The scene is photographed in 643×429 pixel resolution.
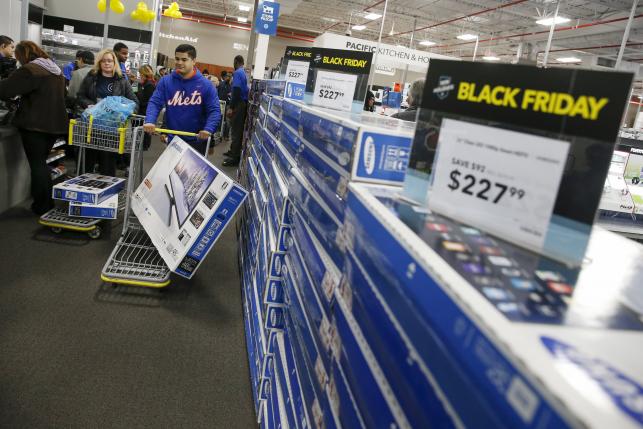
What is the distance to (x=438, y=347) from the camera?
0.61m

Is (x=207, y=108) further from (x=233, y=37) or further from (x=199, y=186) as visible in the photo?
(x=233, y=37)

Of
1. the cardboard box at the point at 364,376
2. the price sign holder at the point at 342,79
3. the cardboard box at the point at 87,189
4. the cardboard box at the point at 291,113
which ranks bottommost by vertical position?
the cardboard box at the point at 87,189

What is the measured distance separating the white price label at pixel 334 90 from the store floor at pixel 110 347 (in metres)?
1.59

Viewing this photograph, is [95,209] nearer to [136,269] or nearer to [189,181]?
[136,269]

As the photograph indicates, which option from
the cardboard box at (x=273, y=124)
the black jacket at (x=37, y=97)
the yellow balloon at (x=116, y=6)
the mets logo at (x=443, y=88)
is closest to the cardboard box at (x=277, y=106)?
the cardboard box at (x=273, y=124)

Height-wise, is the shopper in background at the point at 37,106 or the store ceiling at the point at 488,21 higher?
the store ceiling at the point at 488,21

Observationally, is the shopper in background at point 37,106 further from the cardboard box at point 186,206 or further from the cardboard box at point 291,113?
the cardboard box at point 291,113

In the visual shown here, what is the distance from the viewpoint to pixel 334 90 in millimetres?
2352

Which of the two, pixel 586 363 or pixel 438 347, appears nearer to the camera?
pixel 586 363

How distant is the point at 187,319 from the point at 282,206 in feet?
5.33

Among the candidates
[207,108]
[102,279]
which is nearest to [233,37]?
[207,108]

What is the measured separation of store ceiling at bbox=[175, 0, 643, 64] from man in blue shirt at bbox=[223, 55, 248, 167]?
198 inches

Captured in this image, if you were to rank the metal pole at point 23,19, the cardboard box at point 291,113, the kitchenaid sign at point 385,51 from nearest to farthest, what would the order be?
the cardboard box at point 291,113, the metal pole at point 23,19, the kitchenaid sign at point 385,51

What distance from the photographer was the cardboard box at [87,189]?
4.20m
